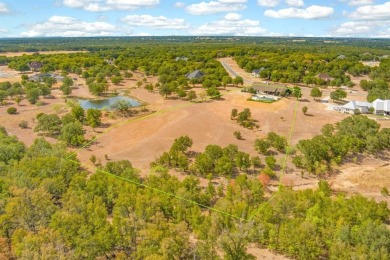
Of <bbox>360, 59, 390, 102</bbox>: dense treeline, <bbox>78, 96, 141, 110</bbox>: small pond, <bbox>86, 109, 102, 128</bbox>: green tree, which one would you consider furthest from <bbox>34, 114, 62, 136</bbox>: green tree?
<bbox>360, 59, 390, 102</bbox>: dense treeline

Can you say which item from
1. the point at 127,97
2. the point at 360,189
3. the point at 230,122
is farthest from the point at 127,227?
the point at 127,97

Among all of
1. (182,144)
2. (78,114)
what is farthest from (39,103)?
(182,144)

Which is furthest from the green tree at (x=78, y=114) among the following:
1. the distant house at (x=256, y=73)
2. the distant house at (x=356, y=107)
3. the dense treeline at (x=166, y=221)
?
the distant house at (x=256, y=73)

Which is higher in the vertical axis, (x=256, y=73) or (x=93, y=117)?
(x=256, y=73)

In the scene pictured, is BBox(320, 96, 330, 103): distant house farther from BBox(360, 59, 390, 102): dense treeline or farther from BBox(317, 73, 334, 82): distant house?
BBox(317, 73, 334, 82): distant house

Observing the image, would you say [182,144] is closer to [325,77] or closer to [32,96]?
[32,96]

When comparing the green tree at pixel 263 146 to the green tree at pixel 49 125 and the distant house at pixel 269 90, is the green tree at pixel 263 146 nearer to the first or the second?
the green tree at pixel 49 125

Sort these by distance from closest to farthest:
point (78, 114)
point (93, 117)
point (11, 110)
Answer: point (93, 117), point (78, 114), point (11, 110)

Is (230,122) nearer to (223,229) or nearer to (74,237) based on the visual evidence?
(223,229)

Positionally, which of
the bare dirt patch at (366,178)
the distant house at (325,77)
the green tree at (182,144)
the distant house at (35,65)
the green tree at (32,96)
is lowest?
the bare dirt patch at (366,178)
